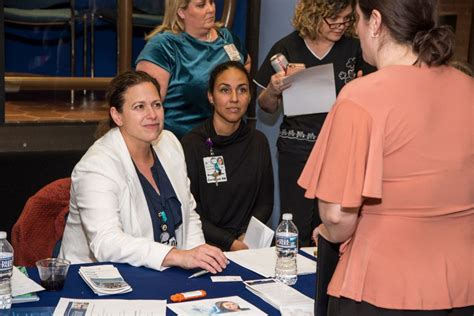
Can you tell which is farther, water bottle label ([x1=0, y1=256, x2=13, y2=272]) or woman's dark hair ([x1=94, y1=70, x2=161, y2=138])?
woman's dark hair ([x1=94, y1=70, x2=161, y2=138])

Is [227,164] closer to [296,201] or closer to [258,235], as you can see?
[296,201]

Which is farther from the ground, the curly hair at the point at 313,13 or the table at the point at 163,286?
the curly hair at the point at 313,13

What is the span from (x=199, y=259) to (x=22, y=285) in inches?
22.8

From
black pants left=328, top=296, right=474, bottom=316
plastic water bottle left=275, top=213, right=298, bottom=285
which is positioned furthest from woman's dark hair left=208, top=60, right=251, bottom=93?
black pants left=328, top=296, right=474, bottom=316

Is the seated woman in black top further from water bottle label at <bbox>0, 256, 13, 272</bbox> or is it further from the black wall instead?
water bottle label at <bbox>0, 256, 13, 272</bbox>

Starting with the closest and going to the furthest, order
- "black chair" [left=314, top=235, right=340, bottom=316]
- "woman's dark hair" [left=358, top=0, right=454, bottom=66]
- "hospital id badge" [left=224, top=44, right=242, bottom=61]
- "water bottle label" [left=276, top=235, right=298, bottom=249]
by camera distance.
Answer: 1. "woman's dark hair" [left=358, top=0, right=454, bottom=66]
2. "black chair" [left=314, top=235, right=340, bottom=316]
3. "water bottle label" [left=276, top=235, right=298, bottom=249]
4. "hospital id badge" [left=224, top=44, right=242, bottom=61]

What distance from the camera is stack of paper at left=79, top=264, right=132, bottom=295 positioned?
221cm

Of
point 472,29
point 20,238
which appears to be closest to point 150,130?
point 20,238

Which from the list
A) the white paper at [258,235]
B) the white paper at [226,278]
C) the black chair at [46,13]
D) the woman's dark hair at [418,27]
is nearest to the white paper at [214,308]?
the white paper at [226,278]

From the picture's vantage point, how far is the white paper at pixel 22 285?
2.16 metres

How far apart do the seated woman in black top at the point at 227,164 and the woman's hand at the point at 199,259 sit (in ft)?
3.20

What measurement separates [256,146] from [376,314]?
2024mm

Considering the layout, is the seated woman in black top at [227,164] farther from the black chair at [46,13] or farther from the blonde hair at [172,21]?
the black chair at [46,13]

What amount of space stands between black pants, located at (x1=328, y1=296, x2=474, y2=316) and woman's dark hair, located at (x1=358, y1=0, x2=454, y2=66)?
61 centimetres
